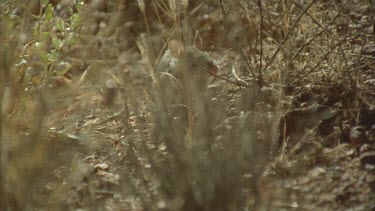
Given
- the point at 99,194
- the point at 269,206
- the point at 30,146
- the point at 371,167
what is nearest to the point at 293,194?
the point at 269,206

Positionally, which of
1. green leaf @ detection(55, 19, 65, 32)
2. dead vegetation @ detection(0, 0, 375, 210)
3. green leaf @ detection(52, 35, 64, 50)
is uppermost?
green leaf @ detection(55, 19, 65, 32)

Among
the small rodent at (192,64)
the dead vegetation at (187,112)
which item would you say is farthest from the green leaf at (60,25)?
the small rodent at (192,64)

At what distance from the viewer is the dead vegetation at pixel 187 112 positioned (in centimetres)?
184

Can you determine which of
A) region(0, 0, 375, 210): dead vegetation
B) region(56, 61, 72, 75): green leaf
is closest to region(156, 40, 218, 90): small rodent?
region(0, 0, 375, 210): dead vegetation

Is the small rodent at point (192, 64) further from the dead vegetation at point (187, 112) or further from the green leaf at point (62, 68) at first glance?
the green leaf at point (62, 68)

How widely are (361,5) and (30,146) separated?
1.42 meters

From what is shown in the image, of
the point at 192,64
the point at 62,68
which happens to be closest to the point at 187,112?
the point at 192,64

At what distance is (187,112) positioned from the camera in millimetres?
2121

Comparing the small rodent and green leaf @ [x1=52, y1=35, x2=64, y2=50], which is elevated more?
green leaf @ [x1=52, y1=35, x2=64, y2=50]

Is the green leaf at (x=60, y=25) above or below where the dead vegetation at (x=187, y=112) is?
above

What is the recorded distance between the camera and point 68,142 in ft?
7.32

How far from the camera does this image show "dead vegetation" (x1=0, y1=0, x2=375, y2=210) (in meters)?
1.84

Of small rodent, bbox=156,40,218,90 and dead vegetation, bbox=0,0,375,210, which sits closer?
dead vegetation, bbox=0,0,375,210

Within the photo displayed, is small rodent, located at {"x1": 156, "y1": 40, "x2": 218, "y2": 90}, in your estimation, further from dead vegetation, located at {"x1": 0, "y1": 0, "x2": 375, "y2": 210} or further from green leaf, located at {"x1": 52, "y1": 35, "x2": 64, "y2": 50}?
green leaf, located at {"x1": 52, "y1": 35, "x2": 64, "y2": 50}
